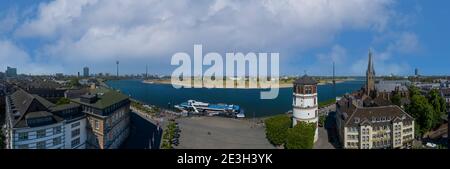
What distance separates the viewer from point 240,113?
39.2 meters

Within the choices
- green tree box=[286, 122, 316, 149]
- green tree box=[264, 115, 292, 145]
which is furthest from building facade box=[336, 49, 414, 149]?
green tree box=[264, 115, 292, 145]

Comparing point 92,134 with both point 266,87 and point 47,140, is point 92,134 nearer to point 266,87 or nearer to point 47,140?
point 47,140

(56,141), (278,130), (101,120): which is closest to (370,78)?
(278,130)

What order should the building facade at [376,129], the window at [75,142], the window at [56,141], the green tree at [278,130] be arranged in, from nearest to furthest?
the window at [56,141] → the window at [75,142] → the building facade at [376,129] → the green tree at [278,130]

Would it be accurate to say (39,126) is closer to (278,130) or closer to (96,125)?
(96,125)

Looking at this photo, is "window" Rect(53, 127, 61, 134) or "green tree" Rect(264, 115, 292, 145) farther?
"green tree" Rect(264, 115, 292, 145)

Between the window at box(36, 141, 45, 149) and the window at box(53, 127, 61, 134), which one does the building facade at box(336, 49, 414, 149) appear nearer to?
the window at box(53, 127, 61, 134)

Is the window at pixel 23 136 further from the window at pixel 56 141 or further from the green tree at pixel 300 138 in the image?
the green tree at pixel 300 138

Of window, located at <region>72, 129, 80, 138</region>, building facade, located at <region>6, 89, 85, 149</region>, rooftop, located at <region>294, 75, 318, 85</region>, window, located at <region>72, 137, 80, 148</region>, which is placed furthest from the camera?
rooftop, located at <region>294, 75, 318, 85</region>

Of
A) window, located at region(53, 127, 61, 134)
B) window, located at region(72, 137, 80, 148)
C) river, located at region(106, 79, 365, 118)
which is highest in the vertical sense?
window, located at region(53, 127, 61, 134)

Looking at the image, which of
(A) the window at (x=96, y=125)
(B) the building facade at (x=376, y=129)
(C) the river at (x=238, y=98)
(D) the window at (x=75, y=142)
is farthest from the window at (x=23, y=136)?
(C) the river at (x=238, y=98)

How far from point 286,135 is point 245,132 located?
5978mm

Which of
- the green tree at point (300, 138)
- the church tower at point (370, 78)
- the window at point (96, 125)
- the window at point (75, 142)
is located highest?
the church tower at point (370, 78)
